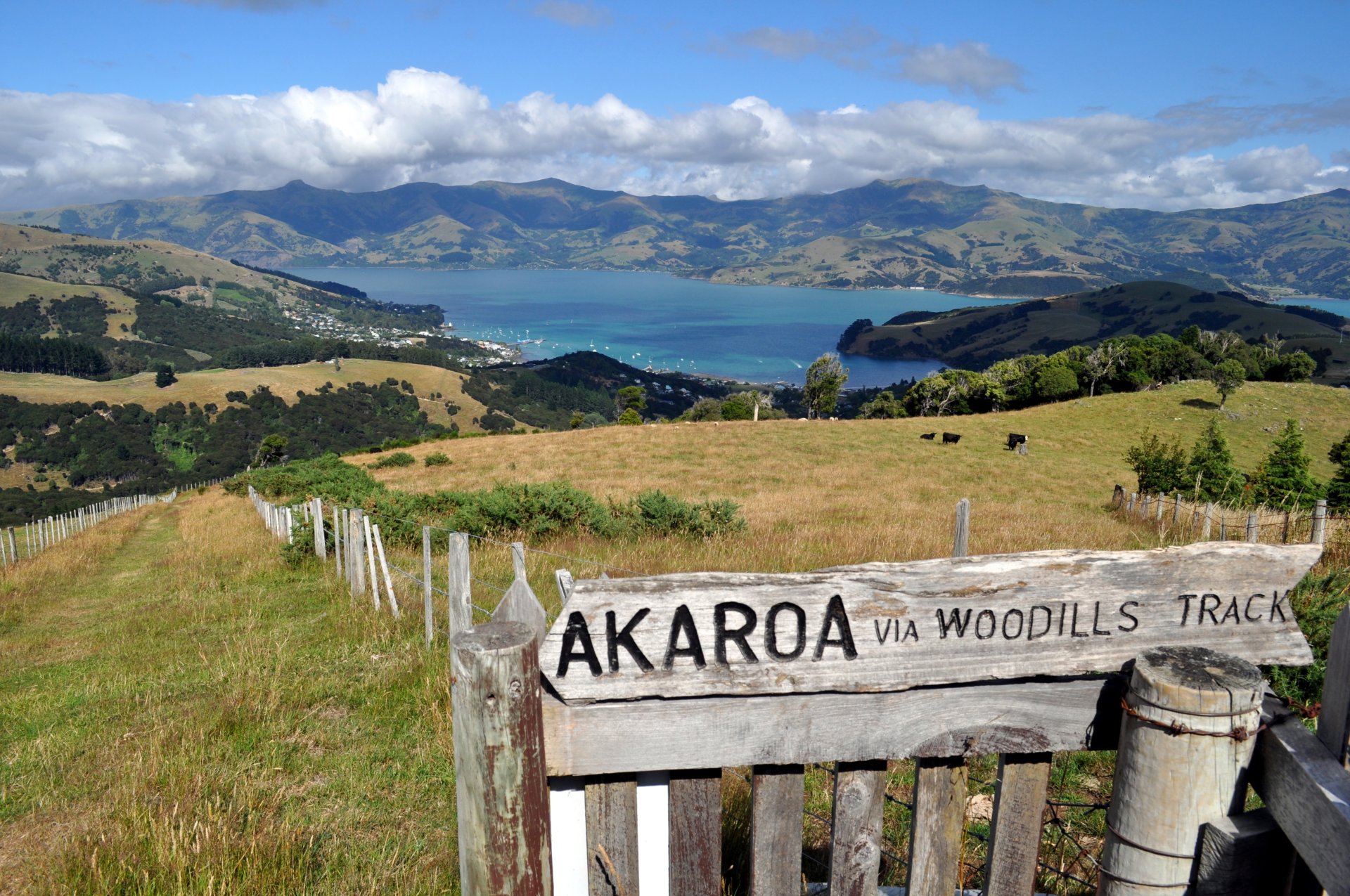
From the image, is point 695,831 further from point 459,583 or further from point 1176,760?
point 459,583

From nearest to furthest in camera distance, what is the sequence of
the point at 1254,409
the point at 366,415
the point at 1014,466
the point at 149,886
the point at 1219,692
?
the point at 1219,692
the point at 149,886
the point at 1014,466
the point at 1254,409
the point at 366,415

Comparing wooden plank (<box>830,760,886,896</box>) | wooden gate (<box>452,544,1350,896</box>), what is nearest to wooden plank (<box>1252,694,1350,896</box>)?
wooden gate (<box>452,544,1350,896</box>)

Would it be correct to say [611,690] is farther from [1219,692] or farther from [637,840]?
[1219,692]

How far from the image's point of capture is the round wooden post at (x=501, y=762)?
6.42ft

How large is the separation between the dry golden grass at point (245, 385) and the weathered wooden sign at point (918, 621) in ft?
458

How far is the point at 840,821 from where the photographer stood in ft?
7.42

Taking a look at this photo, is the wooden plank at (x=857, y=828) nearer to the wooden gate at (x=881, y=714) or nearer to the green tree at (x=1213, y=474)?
the wooden gate at (x=881, y=714)

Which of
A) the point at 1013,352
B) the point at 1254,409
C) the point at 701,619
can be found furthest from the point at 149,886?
the point at 1013,352

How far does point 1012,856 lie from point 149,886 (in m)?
3.28

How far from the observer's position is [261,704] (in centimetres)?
544

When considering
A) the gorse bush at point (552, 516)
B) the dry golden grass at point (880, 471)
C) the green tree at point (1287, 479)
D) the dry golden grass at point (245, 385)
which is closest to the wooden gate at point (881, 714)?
the dry golden grass at point (880, 471)

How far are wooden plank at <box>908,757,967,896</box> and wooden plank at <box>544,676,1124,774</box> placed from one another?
8cm

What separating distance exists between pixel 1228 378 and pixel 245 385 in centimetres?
15015

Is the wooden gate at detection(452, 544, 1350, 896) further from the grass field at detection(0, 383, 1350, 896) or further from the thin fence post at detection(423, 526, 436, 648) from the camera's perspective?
the thin fence post at detection(423, 526, 436, 648)
